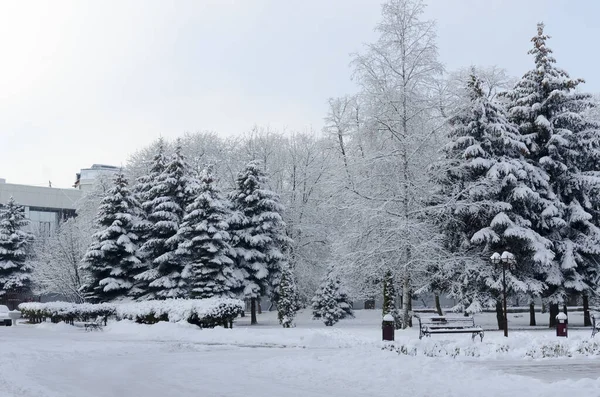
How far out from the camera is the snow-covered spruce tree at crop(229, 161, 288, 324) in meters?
38.0

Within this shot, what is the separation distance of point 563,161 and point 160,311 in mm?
20786

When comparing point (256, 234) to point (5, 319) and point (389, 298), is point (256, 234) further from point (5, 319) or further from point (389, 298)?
point (5, 319)

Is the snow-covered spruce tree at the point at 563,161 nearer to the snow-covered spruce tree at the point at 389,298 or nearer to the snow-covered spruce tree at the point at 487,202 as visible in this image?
the snow-covered spruce tree at the point at 487,202

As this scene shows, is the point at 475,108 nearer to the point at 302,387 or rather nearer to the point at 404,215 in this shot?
the point at 404,215

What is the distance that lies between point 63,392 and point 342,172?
21340 millimetres

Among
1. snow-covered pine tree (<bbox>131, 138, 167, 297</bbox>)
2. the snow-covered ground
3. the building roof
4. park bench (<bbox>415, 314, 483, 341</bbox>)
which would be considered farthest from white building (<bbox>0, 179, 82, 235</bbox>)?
park bench (<bbox>415, 314, 483, 341</bbox>)

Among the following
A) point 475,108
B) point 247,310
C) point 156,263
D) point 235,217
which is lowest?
point 247,310

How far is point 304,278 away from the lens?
43062 millimetres

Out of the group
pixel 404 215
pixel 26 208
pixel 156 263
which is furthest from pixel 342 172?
pixel 26 208

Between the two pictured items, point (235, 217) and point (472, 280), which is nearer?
point (472, 280)

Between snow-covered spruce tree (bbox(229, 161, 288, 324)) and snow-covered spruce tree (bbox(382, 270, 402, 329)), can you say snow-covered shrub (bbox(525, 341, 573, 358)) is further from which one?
snow-covered spruce tree (bbox(229, 161, 288, 324))

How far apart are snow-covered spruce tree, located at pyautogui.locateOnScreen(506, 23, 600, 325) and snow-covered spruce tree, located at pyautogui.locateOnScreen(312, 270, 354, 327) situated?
11400mm

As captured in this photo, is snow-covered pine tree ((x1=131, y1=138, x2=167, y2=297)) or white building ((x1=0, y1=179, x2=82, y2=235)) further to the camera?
white building ((x1=0, y1=179, x2=82, y2=235))

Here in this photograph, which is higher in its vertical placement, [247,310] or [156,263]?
[156,263]
